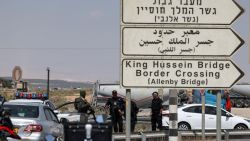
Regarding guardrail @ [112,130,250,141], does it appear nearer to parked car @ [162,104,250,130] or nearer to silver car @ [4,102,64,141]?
silver car @ [4,102,64,141]

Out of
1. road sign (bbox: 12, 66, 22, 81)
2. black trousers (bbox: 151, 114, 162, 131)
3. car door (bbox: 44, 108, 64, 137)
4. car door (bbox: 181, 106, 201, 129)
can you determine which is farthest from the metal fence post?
car door (bbox: 181, 106, 201, 129)

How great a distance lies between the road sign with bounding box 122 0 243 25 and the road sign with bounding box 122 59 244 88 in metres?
0.53

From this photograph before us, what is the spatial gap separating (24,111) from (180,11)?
31.3 feet

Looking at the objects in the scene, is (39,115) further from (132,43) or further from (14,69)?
(14,69)

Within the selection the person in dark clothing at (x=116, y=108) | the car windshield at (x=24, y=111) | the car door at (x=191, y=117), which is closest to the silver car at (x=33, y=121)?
the car windshield at (x=24, y=111)

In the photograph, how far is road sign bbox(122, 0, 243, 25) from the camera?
8852 mm

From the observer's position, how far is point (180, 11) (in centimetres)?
889

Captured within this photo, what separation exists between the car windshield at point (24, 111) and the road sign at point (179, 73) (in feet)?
28.9

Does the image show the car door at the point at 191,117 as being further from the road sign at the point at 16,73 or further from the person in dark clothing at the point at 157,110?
the road sign at the point at 16,73

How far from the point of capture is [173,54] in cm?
893

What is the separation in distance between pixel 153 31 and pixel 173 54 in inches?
15.9

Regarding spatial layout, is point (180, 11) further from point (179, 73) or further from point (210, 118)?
point (210, 118)

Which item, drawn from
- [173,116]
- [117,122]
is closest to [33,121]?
[173,116]

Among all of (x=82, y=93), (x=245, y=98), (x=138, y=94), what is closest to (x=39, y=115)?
Answer: (x=82, y=93)
